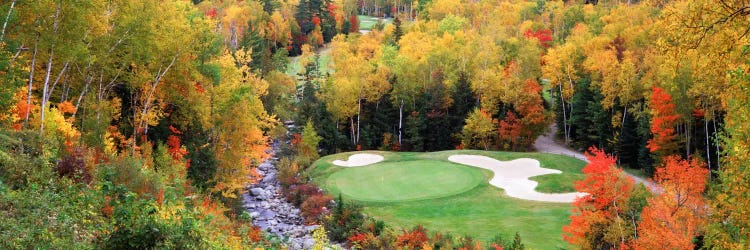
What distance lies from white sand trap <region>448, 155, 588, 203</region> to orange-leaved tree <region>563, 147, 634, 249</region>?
25.3 ft

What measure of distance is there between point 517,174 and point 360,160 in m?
12.4

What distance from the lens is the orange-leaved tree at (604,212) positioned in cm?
2175

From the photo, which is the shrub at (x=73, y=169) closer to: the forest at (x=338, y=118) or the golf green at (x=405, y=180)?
the forest at (x=338, y=118)

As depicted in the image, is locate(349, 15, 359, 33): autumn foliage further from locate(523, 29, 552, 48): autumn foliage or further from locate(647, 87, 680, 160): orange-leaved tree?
locate(647, 87, 680, 160): orange-leaved tree

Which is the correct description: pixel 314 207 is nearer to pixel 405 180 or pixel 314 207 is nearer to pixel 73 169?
pixel 405 180

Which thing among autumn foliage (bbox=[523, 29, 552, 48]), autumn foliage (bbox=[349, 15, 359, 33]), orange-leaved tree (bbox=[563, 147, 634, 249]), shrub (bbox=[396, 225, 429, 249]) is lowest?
shrub (bbox=[396, 225, 429, 249])

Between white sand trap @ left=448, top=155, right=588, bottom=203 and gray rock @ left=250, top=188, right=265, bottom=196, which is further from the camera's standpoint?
gray rock @ left=250, top=188, right=265, bottom=196

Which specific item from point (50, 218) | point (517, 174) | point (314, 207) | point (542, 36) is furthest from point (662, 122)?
point (50, 218)

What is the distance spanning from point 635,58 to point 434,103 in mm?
18317

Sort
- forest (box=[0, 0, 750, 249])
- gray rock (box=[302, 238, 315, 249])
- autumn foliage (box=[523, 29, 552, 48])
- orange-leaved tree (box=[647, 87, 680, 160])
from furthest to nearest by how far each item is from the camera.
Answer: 1. autumn foliage (box=[523, 29, 552, 48])
2. orange-leaved tree (box=[647, 87, 680, 160])
3. gray rock (box=[302, 238, 315, 249])
4. forest (box=[0, 0, 750, 249])

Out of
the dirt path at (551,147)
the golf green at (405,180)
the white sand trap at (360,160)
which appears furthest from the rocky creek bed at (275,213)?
the dirt path at (551,147)

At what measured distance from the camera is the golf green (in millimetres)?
33250

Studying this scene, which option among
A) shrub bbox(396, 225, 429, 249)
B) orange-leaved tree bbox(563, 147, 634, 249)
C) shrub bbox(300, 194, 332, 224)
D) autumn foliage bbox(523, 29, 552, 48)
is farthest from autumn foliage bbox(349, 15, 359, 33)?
orange-leaved tree bbox(563, 147, 634, 249)

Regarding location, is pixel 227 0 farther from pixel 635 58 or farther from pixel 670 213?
pixel 670 213
